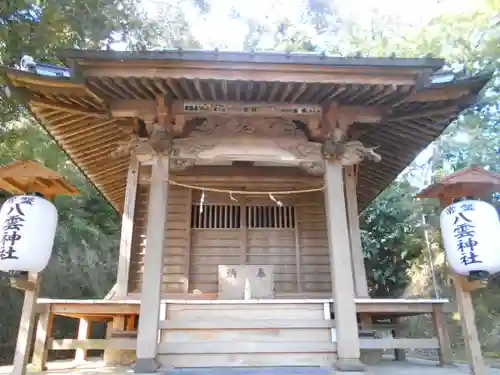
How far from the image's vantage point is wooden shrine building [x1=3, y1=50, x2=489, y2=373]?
457 cm

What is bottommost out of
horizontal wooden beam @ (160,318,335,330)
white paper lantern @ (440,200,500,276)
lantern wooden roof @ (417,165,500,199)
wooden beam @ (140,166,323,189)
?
horizontal wooden beam @ (160,318,335,330)

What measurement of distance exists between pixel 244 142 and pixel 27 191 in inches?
101

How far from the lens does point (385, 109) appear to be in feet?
17.5

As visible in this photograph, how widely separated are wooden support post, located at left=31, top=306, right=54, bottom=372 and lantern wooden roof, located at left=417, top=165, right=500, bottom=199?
5.32 meters

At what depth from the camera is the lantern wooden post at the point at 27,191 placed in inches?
158

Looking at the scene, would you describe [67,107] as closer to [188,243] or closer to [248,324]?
[188,243]

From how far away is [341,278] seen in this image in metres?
4.82

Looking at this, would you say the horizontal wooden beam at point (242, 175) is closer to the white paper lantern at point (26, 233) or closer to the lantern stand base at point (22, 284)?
the white paper lantern at point (26, 233)

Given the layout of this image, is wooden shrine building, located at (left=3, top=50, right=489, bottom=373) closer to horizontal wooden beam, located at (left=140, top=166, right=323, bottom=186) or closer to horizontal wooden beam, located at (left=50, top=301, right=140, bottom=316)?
horizontal wooden beam, located at (left=50, top=301, right=140, bottom=316)

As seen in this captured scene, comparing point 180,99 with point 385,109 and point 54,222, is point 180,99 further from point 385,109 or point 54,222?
point 385,109

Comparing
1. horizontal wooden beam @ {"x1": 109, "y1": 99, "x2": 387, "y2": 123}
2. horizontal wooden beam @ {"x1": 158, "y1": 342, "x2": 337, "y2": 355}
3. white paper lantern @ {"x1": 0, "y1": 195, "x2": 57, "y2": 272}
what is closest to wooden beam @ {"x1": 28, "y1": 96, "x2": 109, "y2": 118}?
horizontal wooden beam @ {"x1": 109, "y1": 99, "x2": 387, "y2": 123}

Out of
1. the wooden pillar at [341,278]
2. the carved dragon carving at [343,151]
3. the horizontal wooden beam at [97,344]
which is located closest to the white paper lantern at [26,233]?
the horizontal wooden beam at [97,344]

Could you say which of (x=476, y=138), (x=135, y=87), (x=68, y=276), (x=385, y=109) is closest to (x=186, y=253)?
(x=135, y=87)

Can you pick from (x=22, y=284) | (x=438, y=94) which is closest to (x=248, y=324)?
(x=22, y=284)
